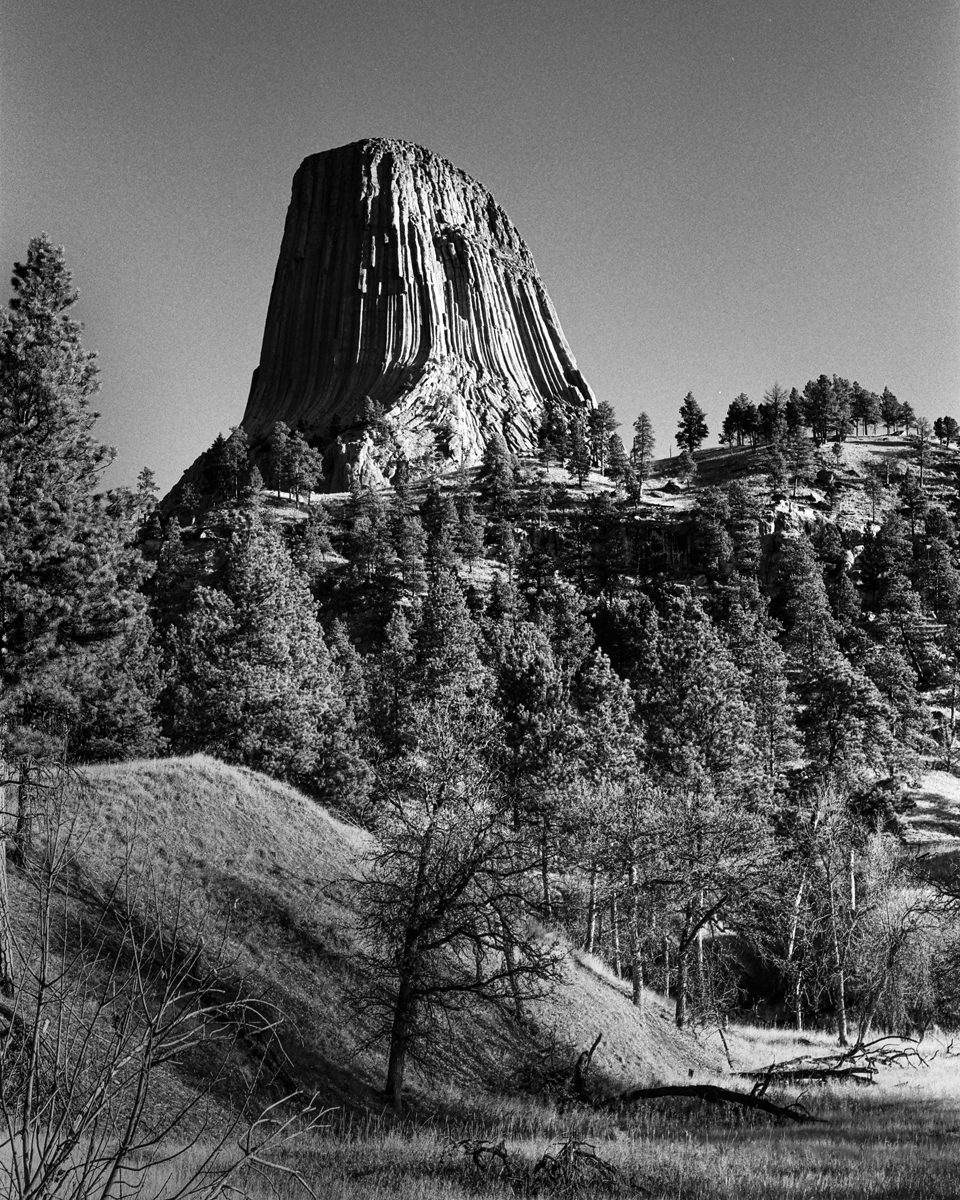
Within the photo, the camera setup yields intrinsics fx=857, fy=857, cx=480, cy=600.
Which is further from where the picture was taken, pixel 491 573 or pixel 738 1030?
pixel 491 573

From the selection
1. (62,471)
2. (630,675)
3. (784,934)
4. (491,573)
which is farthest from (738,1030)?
(491,573)

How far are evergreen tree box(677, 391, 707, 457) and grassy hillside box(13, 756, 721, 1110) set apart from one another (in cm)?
13019

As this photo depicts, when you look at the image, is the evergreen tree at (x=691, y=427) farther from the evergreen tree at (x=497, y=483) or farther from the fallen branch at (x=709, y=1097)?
the fallen branch at (x=709, y=1097)

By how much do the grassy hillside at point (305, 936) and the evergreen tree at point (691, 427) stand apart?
13019 cm

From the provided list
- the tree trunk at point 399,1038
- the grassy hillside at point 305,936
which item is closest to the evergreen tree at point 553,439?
the grassy hillside at point 305,936

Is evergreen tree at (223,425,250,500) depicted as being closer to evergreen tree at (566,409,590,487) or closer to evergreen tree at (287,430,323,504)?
evergreen tree at (287,430,323,504)

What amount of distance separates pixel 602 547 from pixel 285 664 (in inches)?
2922

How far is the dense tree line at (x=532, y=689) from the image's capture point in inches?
701

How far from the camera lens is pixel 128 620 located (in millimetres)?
18406

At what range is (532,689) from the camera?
54812 millimetres

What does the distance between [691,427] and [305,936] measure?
456 ft

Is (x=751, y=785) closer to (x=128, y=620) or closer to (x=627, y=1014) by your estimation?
(x=627, y=1014)

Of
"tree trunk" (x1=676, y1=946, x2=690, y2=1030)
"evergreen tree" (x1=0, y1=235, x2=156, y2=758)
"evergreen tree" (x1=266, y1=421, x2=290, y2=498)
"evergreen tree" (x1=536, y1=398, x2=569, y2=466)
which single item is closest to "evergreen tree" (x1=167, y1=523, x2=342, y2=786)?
"evergreen tree" (x1=0, y1=235, x2=156, y2=758)

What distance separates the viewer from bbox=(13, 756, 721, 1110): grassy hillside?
18859 millimetres
